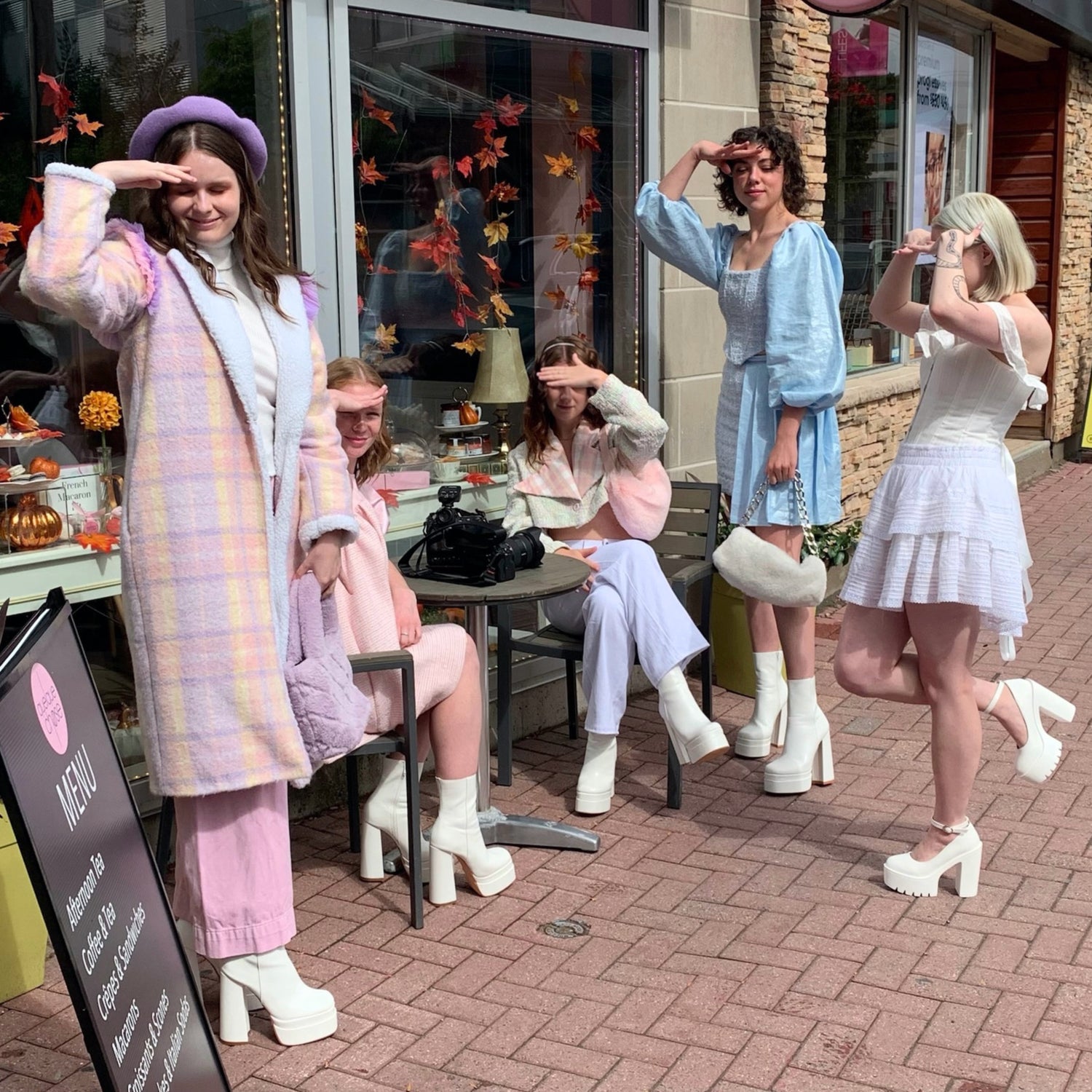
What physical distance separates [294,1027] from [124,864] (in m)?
1.03

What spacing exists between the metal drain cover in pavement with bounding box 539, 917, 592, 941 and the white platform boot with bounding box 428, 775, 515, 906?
0.24m

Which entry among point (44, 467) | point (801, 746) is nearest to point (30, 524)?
point (44, 467)

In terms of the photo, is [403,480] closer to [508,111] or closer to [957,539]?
[508,111]

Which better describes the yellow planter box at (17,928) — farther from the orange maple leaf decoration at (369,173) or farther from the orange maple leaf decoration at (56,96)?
the orange maple leaf decoration at (369,173)

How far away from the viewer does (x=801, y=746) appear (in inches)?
192

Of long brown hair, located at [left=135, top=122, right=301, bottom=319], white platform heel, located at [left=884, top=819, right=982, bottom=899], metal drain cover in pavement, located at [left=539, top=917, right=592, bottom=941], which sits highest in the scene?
long brown hair, located at [left=135, top=122, right=301, bottom=319]

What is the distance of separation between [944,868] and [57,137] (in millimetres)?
3183

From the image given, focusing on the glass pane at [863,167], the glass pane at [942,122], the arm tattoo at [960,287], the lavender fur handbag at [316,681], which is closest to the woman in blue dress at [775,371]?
the arm tattoo at [960,287]

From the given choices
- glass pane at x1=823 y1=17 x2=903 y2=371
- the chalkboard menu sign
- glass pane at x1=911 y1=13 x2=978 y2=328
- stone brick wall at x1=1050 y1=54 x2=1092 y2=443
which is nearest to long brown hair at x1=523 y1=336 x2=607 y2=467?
the chalkboard menu sign

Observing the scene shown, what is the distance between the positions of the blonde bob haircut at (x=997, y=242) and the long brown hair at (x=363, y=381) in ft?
5.35

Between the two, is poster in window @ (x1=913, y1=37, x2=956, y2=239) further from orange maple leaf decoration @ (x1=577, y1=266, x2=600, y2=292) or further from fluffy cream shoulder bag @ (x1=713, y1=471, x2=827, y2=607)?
fluffy cream shoulder bag @ (x1=713, y1=471, x2=827, y2=607)

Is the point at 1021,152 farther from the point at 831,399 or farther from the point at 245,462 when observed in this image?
the point at 245,462

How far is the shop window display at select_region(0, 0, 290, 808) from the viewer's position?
13.1ft

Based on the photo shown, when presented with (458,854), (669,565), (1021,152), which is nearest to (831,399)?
(669,565)
